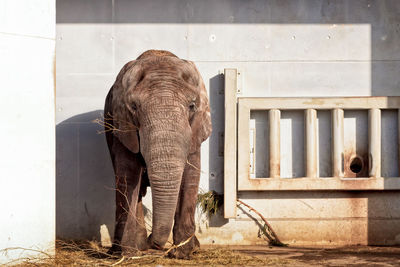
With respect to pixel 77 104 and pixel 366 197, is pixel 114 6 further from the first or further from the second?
pixel 366 197

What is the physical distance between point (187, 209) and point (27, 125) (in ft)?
6.76

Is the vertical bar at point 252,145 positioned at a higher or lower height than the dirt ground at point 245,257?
higher

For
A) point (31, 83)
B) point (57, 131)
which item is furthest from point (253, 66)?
point (31, 83)

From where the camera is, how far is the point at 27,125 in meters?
9.23

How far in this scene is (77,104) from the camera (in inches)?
473

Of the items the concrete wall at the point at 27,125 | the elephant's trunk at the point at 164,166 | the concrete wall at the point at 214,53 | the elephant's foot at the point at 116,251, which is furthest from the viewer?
the concrete wall at the point at 214,53

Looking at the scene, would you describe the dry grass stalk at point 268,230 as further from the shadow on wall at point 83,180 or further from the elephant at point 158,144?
the shadow on wall at point 83,180

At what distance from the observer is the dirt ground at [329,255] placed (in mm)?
9797

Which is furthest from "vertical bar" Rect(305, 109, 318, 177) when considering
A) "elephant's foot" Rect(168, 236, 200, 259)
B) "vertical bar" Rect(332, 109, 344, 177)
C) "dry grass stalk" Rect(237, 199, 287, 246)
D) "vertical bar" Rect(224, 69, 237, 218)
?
"elephant's foot" Rect(168, 236, 200, 259)

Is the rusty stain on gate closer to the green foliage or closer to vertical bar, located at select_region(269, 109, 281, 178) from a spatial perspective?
vertical bar, located at select_region(269, 109, 281, 178)

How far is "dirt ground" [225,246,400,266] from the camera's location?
9.80 metres

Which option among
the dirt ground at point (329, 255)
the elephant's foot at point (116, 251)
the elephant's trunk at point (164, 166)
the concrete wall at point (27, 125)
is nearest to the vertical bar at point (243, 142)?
the dirt ground at point (329, 255)

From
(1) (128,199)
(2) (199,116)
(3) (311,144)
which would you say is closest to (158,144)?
(2) (199,116)

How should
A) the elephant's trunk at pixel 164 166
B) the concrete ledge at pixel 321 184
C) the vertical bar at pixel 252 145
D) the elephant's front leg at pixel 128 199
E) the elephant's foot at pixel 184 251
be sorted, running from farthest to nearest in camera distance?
1. the vertical bar at pixel 252 145
2. the concrete ledge at pixel 321 184
3. the elephant's front leg at pixel 128 199
4. the elephant's foot at pixel 184 251
5. the elephant's trunk at pixel 164 166
